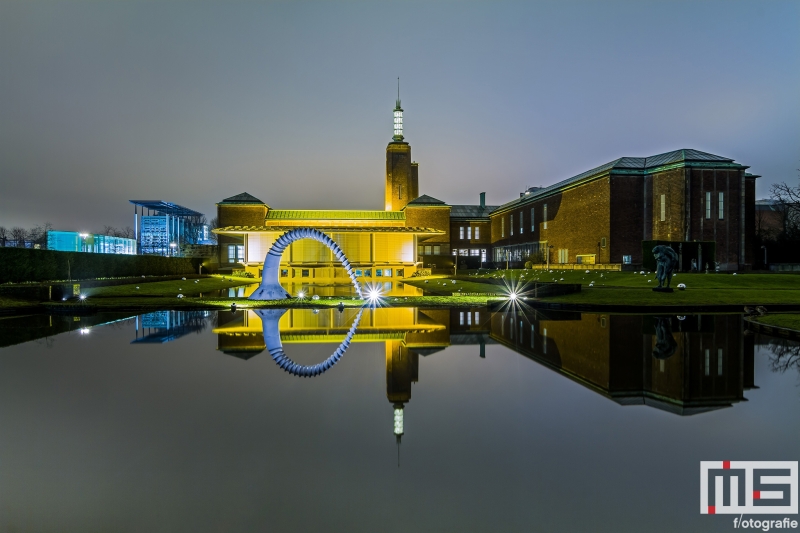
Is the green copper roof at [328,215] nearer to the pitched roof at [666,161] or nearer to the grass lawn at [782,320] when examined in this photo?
the pitched roof at [666,161]

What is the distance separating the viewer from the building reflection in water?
11.4m

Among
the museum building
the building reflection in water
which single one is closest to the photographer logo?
the building reflection in water

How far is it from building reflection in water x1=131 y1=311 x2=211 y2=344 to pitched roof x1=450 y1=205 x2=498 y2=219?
176 ft

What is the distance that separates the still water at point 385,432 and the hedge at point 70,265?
20.1m

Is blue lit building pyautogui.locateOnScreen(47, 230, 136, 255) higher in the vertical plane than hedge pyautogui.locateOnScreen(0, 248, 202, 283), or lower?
higher

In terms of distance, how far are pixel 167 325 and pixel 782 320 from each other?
17.2m

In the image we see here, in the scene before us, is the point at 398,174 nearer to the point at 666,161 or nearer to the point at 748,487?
the point at 666,161

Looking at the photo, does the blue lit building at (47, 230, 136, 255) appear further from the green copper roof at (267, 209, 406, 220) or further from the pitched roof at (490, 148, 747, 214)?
the pitched roof at (490, 148, 747, 214)

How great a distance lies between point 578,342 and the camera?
1023 cm

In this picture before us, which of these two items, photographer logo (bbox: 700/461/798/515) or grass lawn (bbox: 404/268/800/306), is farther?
grass lawn (bbox: 404/268/800/306)

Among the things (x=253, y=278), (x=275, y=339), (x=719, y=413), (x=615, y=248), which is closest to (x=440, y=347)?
(x=275, y=339)

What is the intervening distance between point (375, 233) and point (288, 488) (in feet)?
131

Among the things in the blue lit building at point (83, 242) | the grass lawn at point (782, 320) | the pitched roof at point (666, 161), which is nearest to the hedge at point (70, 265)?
the blue lit building at point (83, 242)

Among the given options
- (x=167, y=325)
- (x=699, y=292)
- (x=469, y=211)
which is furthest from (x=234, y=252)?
(x=699, y=292)
